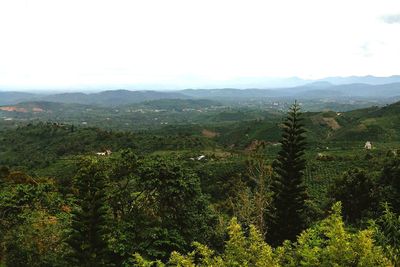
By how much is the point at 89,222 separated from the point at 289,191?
35.1ft

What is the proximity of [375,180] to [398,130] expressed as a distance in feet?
210

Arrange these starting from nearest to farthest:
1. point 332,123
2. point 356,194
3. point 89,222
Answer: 1. point 89,222
2. point 356,194
3. point 332,123

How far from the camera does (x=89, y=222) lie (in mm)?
15250

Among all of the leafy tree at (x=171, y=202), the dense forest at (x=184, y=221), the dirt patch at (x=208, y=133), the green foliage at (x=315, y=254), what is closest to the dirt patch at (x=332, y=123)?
Result: the dirt patch at (x=208, y=133)

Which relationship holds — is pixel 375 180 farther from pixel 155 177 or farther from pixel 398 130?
pixel 398 130

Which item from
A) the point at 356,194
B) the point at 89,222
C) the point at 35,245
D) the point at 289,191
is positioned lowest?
the point at 356,194

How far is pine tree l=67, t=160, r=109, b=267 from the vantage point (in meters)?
15.1

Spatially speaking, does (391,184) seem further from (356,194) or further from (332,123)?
(332,123)

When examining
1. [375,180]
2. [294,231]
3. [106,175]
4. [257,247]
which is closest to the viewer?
[257,247]

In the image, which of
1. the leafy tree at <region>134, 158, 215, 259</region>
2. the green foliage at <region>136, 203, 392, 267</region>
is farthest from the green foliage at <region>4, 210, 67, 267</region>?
the green foliage at <region>136, 203, 392, 267</region>

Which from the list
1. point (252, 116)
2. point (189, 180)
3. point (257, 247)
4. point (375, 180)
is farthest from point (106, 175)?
point (252, 116)

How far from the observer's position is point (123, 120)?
595 ft

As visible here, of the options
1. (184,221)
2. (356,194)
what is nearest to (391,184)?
(356,194)

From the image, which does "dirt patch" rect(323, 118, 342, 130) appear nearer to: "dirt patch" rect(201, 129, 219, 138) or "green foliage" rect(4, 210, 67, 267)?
"dirt patch" rect(201, 129, 219, 138)
